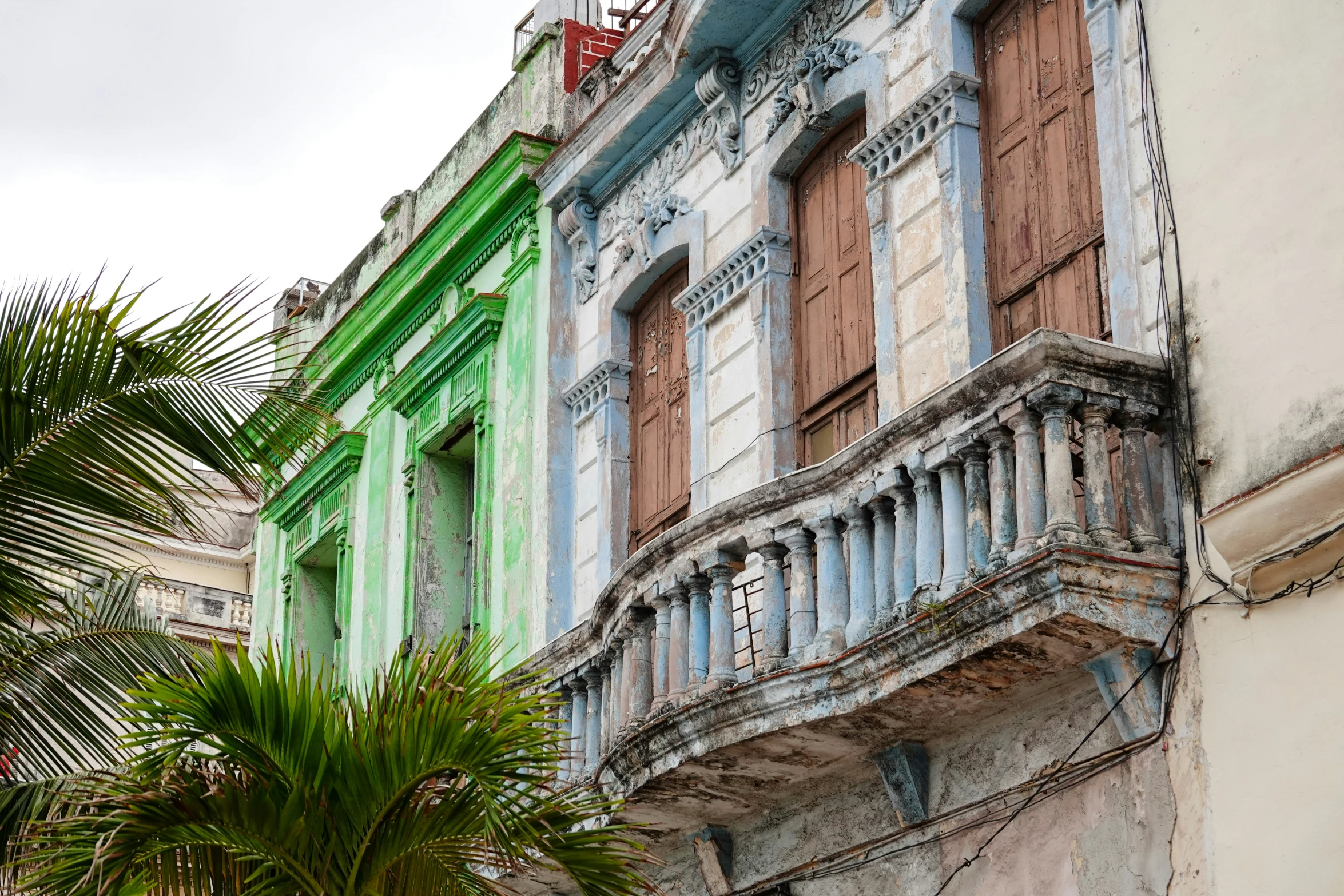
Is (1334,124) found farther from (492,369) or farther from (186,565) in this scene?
(186,565)

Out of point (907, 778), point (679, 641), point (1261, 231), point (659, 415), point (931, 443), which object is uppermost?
point (659, 415)

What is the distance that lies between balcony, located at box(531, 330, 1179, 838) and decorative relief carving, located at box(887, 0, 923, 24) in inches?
119

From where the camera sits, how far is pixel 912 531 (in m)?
8.24

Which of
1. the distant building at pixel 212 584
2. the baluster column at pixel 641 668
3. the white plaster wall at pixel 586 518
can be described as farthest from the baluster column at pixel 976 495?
the distant building at pixel 212 584

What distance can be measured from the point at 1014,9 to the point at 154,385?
4855 mm

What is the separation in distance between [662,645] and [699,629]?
351mm

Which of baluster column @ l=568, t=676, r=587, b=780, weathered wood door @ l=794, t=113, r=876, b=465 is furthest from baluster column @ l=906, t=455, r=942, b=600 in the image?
baluster column @ l=568, t=676, r=587, b=780

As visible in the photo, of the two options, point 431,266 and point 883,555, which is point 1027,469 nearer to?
point 883,555

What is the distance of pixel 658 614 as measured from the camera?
9414 mm

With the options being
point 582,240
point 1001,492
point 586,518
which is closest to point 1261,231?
point 1001,492

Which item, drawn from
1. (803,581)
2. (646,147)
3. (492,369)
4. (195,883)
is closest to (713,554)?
(803,581)

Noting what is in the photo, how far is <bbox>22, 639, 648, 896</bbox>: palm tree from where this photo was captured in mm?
6875

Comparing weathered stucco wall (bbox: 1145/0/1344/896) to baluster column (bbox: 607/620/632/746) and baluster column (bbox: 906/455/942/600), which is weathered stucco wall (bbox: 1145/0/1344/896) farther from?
baluster column (bbox: 607/620/632/746)

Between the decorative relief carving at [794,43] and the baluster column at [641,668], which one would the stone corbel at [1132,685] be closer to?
the baluster column at [641,668]
